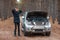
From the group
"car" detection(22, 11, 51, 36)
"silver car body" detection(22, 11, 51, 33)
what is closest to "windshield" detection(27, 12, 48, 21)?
"car" detection(22, 11, 51, 36)

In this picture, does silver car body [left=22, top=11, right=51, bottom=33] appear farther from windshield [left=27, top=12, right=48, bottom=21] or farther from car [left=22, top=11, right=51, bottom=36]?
windshield [left=27, top=12, right=48, bottom=21]

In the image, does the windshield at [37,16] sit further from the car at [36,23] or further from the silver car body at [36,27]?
the silver car body at [36,27]

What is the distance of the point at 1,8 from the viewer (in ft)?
135

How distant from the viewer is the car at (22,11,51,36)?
57.7 ft

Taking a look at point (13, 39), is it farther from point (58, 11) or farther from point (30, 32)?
point (58, 11)

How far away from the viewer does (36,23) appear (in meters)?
17.9

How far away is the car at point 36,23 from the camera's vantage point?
17.6 metres

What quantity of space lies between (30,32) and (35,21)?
3.05 ft

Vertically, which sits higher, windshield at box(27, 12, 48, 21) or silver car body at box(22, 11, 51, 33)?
windshield at box(27, 12, 48, 21)

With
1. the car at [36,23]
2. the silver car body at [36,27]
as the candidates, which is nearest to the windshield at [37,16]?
the car at [36,23]

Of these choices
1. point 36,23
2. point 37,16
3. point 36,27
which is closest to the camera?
point 36,27

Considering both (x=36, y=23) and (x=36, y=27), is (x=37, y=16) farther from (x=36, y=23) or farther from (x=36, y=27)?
(x=36, y=27)

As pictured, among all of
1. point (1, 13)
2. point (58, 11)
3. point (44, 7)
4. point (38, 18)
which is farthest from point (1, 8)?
point (38, 18)

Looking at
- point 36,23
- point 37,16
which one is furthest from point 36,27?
point 37,16
